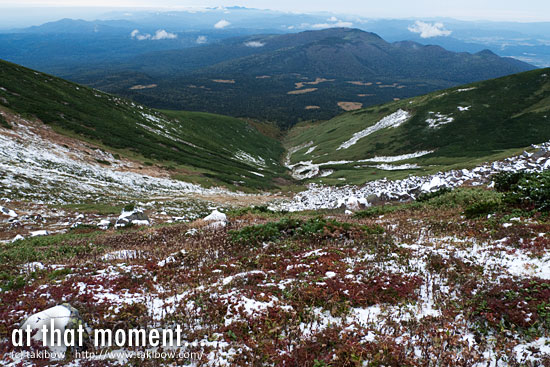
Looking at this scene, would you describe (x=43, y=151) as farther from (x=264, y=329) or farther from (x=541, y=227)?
(x=541, y=227)

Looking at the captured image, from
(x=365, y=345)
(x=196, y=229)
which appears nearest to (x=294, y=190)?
(x=196, y=229)

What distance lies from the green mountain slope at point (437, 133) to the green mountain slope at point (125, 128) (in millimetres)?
25151

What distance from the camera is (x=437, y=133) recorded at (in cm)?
10656

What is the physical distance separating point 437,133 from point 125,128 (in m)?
103

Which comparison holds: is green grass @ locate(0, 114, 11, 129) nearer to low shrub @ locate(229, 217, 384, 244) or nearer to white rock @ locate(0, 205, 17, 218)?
white rock @ locate(0, 205, 17, 218)

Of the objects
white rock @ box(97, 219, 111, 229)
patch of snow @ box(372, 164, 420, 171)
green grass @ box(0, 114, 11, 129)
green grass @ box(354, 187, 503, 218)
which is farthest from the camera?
patch of snow @ box(372, 164, 420, 171)

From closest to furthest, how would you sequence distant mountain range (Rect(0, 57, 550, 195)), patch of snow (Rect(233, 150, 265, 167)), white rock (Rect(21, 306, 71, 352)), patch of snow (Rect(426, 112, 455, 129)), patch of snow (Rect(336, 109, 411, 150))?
white rock (Rect(21, 306, 71, 352)), distant mountain range (Rect(0, 57, 550, 195)), patch of snow (Rect(233, 150, 265, 167)), patch of snow (Rect(426, 112, 455, 129)), patch of snow (Rect(336, 109, 411, 150))

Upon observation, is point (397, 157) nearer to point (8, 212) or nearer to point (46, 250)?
point (8, 212)

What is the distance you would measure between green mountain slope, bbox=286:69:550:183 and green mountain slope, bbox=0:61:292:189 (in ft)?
82.5

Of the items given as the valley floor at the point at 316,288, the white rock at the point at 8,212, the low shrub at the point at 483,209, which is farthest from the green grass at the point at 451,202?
the white rock at the point at 8,212

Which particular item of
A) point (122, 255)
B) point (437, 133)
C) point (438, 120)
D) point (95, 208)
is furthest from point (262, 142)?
point (122, 255)

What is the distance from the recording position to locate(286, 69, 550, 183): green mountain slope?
8206 cm

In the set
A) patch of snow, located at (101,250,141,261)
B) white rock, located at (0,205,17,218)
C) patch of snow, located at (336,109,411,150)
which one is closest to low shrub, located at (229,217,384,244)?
patch of snow, located at (101,250,141,261)

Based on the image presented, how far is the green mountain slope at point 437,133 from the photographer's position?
8206cm
